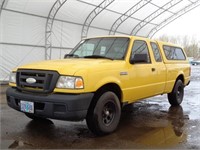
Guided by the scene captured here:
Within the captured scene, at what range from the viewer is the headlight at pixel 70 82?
15.7 feet

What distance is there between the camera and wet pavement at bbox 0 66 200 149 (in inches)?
189

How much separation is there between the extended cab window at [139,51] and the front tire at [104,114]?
3.35 ft

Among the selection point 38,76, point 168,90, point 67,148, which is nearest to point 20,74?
point 38,76

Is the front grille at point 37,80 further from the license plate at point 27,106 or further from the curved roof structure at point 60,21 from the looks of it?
the curved roof structure at point 60,21

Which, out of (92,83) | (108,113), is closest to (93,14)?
(108,113)

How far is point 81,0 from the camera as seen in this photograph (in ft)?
62.3

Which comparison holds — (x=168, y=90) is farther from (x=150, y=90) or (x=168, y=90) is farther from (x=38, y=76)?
(x=38, y=76)

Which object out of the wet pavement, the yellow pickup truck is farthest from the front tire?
the wet pavement

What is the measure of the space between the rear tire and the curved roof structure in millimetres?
10961

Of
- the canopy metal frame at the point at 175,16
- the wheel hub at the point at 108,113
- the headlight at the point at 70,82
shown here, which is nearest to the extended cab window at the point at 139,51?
the wheel hub at the point at 108,113

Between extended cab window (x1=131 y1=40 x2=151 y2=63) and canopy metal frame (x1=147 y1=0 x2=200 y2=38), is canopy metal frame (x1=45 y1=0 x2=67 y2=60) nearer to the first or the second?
extended cab window (x1=131 y1=40 x2=151 y2=63)

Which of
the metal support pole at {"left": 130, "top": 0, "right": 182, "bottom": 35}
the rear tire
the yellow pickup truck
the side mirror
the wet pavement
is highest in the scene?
the metal support pole at {"left": 130, "top": 0, "right": 182, "bottom": 35}

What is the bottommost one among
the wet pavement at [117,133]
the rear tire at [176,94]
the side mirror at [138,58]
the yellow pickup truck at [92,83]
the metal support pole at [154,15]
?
the wet pavement at [117,133]

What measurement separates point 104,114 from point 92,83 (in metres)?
0.73
